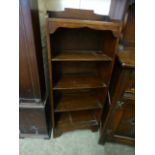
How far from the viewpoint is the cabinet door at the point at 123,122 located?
1196mm

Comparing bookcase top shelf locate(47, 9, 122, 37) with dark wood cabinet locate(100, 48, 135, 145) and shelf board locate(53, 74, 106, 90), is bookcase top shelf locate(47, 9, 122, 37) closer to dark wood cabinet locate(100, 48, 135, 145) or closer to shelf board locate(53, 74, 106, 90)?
dark wood cabinet locate(100, 48, 135, 145)

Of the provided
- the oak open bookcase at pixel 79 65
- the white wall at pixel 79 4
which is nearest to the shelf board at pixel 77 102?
the oak open bookcase at pixel 79 65

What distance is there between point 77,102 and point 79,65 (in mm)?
407

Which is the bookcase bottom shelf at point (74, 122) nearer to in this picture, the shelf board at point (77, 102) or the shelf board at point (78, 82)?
the shelf board at point (77, 102)

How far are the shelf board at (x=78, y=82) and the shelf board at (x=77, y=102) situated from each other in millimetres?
263

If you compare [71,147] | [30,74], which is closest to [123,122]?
[71,147]

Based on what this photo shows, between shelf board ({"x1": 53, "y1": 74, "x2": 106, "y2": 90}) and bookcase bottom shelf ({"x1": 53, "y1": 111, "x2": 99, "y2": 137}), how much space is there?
51 cm

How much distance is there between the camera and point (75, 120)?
1.59m

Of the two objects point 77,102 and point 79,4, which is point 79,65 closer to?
point 77,102

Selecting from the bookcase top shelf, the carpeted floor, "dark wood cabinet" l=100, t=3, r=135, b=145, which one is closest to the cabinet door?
"dark wood cabinet" l=100, t=3, r=135, b=145

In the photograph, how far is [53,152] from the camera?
56.3 inches

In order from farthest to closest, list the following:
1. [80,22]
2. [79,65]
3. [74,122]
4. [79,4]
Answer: [74,122] → [79,65] → [79,4] → [80,22]
